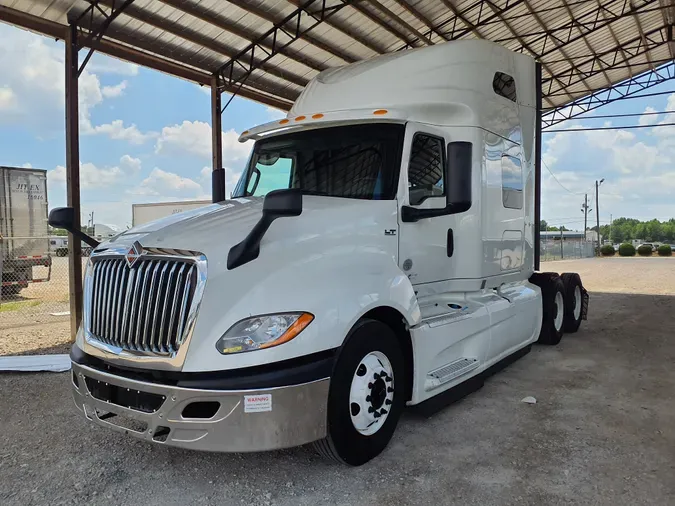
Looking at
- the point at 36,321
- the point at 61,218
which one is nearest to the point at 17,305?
the point at 36,321

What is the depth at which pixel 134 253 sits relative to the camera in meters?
3.25

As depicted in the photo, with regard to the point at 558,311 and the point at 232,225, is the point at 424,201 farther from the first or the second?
the point at 558,311

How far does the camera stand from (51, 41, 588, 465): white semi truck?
9.71 feet

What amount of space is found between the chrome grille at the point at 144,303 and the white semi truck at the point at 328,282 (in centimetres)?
1

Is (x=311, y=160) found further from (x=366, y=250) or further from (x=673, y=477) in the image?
(x=673, y=477)

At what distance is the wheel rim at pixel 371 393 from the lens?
11.4ft

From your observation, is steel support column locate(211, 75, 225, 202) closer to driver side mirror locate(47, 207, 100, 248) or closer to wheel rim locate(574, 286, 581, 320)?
driver side mirror locate(47, 207, 100, 248)

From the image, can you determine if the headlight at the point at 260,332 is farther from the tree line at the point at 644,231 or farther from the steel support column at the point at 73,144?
the tree line at the point at 644,231

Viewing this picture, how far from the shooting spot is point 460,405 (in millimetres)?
4902

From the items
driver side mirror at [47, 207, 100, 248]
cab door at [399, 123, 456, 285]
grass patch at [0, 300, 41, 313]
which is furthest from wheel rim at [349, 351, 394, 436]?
grass patch at [0, 300, 41, 313]

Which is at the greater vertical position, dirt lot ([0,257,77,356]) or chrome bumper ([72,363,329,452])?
chrome bumper ([72,363,329,452])

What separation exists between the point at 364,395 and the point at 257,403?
2.91ft

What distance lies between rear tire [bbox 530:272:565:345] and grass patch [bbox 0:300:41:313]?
10671 mm

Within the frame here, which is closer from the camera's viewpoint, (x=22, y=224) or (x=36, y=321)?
(x=36, y=321)
